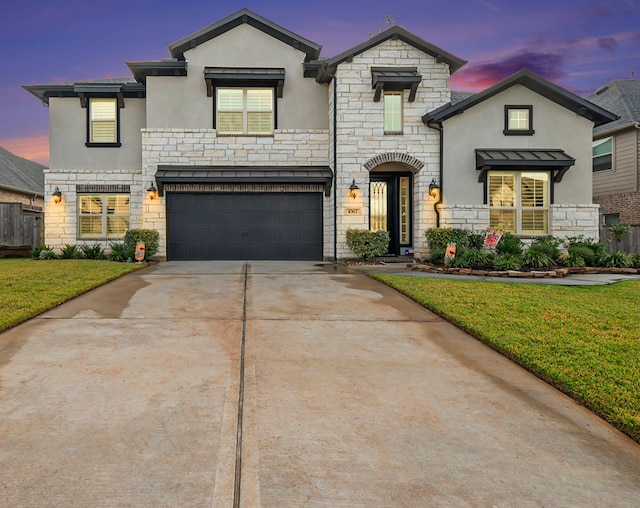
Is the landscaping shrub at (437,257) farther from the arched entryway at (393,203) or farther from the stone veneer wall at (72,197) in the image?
the stone veneer wall at (72,197)

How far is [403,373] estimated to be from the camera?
13.6ft

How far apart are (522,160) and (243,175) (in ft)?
30.4

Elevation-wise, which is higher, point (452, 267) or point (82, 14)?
point (82, 14)

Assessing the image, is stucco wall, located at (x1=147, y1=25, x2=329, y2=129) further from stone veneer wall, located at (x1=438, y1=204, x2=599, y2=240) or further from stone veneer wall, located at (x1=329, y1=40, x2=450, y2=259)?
stone veneer wall, located at (x1=438, y1=204, x2=599, y2=240)

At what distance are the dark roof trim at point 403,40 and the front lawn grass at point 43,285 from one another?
931 centimetres

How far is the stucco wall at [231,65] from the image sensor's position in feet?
50.7

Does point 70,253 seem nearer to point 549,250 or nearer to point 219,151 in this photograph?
point 219,151

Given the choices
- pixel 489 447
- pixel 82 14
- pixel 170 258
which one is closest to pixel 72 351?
pixel 489 447

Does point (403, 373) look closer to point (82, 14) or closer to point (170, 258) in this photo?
point (170, 258)

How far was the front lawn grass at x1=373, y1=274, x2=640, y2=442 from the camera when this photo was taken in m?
3.64

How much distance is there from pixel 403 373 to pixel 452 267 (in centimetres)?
861

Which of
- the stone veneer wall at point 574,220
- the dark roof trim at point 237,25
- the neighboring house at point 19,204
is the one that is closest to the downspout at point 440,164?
the stone veneer wall at point 574,220

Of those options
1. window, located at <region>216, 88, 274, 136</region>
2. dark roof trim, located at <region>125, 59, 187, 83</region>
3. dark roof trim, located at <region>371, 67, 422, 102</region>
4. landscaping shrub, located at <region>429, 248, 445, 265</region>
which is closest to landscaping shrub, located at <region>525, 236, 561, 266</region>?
landscaping shrub, located at <region>429, 248, 445, 265</region>

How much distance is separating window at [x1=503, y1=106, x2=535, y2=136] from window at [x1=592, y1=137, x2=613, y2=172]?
8.26m
